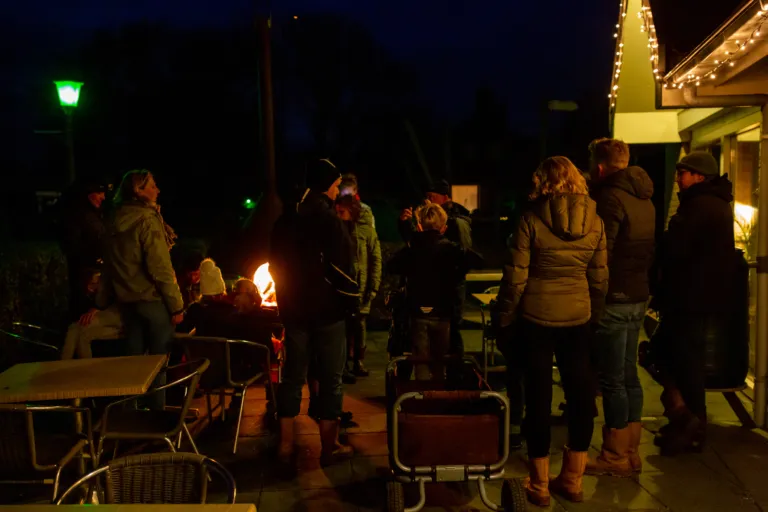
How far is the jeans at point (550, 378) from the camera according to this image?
3.91 meters

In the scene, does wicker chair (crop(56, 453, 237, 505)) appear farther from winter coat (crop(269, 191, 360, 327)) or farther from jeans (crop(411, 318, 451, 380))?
jeans (crop(411, 318, 451, 380))

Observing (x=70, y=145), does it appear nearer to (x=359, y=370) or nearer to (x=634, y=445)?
(x=359, y=370)

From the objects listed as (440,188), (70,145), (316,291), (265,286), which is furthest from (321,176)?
(70,145)

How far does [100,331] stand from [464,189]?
13.7 meters

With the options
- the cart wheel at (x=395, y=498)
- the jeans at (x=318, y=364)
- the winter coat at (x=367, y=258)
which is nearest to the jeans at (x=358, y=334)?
the winter coat at (x=367, y=258)

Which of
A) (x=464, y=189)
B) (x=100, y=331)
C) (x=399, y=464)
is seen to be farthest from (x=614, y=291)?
(x=464, y=189)

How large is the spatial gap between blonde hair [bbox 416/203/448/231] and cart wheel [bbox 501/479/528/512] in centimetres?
201

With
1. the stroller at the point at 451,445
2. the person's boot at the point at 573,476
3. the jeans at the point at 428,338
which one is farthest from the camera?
the jeans at the point at 428,338

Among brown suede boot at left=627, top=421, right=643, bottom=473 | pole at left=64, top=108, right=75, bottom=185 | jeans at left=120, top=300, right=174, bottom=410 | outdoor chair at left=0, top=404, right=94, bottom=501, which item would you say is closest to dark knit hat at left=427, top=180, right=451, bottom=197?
jeans at left=120, top=300, right=174, bottom=410

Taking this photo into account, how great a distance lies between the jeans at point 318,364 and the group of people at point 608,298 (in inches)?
43.6

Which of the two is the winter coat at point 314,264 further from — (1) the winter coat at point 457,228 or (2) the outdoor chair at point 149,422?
(1) the winter coat at point 457,228

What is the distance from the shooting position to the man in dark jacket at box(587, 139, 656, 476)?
165 inches

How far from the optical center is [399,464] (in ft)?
11.5

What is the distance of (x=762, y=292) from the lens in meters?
5.20
